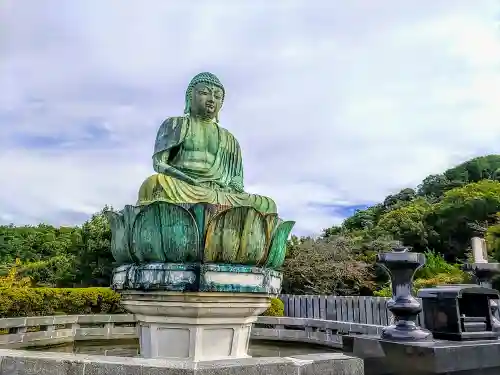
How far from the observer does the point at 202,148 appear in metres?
5.51

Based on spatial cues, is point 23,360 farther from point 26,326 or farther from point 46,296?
point 46,296

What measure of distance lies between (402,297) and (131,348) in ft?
19.4

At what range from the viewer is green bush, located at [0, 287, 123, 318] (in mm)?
9102

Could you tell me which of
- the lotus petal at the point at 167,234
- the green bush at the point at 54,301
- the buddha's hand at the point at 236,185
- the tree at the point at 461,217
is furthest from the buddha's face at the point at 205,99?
the tree at the point at 461,217

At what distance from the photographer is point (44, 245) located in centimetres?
3155

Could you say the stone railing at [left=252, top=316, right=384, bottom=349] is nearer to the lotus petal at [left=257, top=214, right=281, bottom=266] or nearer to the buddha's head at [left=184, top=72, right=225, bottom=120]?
the lotus petal at [left=257, top=214, right=281, bottom=266]

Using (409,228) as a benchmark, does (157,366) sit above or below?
below

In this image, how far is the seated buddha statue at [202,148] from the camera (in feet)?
17.0

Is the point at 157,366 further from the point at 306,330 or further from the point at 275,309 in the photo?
the point at 275,309

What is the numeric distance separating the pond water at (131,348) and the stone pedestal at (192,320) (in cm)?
308

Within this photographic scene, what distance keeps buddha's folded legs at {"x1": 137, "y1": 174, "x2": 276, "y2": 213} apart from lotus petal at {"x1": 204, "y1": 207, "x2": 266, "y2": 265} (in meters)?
0.71

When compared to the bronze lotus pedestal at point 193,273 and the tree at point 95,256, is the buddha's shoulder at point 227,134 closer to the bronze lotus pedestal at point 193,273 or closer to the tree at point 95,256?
the bronze lotus pedestal at point 193,273

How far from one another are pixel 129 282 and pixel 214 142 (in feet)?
7.35

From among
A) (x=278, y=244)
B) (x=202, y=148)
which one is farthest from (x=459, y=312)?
(x=202, y=148)
